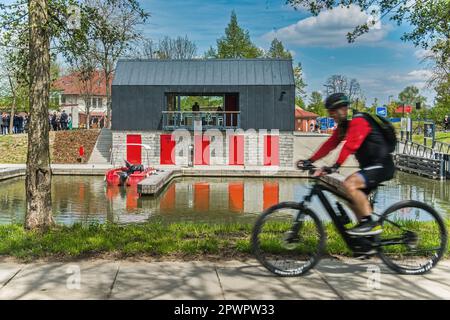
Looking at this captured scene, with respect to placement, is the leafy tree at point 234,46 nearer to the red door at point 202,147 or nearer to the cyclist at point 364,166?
the red door at point 202,147

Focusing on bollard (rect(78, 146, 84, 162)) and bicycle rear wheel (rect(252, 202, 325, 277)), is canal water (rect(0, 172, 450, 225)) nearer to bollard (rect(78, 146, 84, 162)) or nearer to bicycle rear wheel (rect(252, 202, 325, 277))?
bicycle rear wheel (rect(252, 202, 325, 277))

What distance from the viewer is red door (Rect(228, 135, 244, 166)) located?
31984mm

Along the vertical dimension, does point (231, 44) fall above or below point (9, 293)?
above

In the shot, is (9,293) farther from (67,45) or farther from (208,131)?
(208,131)

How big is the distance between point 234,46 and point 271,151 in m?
38.4

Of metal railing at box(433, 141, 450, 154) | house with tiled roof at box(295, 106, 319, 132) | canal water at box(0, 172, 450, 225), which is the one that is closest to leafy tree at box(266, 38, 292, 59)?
house with tiled roof at box(295, 106, 319, 132)

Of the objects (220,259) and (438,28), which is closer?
(220,259)

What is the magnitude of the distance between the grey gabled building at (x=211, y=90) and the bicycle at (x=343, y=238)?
1037 inches

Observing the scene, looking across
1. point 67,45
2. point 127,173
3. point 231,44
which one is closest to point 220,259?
point 67,45

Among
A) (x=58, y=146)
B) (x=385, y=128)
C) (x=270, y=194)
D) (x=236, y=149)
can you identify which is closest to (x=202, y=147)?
(x=236, y=149)

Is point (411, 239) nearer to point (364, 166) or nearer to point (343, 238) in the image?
point (343, 238)

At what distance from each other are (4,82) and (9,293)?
52304 mm

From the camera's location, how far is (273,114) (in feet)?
104
